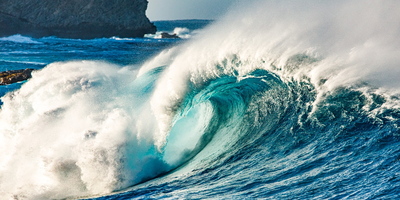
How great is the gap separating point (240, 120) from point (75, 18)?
52.4 meters

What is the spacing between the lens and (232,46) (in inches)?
358

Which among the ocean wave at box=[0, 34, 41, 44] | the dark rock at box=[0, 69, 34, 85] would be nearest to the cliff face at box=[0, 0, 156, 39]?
the ocean wave at box=[0, 34, 41, 44]

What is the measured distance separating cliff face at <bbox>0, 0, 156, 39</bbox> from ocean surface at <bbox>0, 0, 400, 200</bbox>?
46.1 metres

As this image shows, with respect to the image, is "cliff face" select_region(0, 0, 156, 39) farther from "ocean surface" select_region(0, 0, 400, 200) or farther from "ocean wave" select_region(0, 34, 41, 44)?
"ocean surface" select_region(0, 0, 400, 200)

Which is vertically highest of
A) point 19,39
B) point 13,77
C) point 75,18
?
point 75,18

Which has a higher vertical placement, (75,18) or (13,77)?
(75,18)

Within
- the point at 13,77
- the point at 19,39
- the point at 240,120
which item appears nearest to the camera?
the point at 240,120

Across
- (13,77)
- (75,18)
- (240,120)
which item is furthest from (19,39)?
(240,120)

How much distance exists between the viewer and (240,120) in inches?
331

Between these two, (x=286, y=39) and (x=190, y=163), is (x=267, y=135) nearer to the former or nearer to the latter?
(x=190, y=163)

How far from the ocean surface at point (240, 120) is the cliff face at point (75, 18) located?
46129 mm

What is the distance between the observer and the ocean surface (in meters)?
5.12

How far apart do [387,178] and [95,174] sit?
5100 mm

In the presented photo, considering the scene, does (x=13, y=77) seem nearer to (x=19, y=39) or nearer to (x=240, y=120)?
(x=240, y=120)
